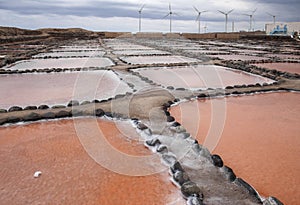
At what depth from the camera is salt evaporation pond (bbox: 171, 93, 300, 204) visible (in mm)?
3529

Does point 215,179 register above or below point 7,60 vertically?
below

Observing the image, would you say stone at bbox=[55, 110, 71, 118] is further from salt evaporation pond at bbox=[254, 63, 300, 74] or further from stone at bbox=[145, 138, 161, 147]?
salt evaporation pond at bbox=[254, 63, 300, 74]

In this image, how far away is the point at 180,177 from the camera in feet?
11.3

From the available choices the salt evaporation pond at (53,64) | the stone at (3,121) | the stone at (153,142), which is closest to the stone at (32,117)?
the stone at (3,121)

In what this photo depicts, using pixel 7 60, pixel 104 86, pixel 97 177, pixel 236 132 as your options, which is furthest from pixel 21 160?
pixel 7 60

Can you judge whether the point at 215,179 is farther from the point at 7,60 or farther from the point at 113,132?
the point at 7,60

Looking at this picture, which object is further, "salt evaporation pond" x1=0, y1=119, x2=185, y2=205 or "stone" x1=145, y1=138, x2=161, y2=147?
"stone" x1=145, y1=138, x2=161, y2=147

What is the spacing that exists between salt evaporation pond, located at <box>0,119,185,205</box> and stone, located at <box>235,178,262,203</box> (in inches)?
26.1

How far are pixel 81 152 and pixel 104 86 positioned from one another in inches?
178

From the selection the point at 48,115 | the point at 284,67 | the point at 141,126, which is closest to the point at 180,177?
the point at 141,126

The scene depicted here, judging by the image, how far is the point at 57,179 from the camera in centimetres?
344

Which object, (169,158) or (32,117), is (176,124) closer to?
(169,158)

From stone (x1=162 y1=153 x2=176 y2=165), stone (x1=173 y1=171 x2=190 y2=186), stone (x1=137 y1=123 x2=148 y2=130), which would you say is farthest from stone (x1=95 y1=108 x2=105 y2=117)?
stone (x1=173 y1=171 x2=190 y2=186)

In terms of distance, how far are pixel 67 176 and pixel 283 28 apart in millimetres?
50165
